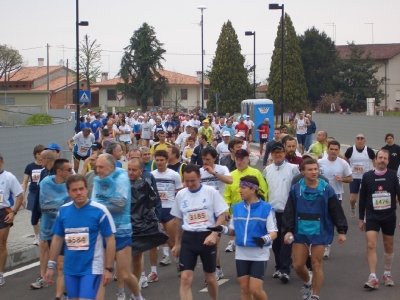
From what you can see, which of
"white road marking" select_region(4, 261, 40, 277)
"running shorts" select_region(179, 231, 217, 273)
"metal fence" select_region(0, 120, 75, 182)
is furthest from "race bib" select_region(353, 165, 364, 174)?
"metal fence" select_region(0, 120, 75, 182)

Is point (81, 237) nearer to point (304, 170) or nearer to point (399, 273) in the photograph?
point (304, 170)

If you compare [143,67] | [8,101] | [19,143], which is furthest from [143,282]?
[143,67]

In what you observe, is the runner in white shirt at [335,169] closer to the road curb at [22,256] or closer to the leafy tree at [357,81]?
the road curb at [22,256]

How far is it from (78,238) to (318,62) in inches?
2686

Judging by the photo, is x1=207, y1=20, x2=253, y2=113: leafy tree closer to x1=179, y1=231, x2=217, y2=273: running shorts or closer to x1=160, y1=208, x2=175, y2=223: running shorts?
x1=160, y1=208, x2=175, y2=223: running shorts

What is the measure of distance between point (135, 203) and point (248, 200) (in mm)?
1675

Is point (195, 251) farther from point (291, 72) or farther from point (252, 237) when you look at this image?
point (291, 72)

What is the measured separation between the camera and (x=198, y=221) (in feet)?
24.0

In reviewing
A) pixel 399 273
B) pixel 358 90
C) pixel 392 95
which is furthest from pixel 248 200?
pixel 392 95

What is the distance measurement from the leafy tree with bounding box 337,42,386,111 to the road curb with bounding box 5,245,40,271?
6004 centimetres

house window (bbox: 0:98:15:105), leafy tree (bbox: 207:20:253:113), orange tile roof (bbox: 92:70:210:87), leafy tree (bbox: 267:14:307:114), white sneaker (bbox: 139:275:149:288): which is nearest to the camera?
white sneaker (bbox: 139:275:149:288)

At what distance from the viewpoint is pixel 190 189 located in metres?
7.43

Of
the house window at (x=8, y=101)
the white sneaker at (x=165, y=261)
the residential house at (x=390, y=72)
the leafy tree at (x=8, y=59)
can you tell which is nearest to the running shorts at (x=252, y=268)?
the white sneaker at (x=165, y=261)

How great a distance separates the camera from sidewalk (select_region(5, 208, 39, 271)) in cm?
1086
